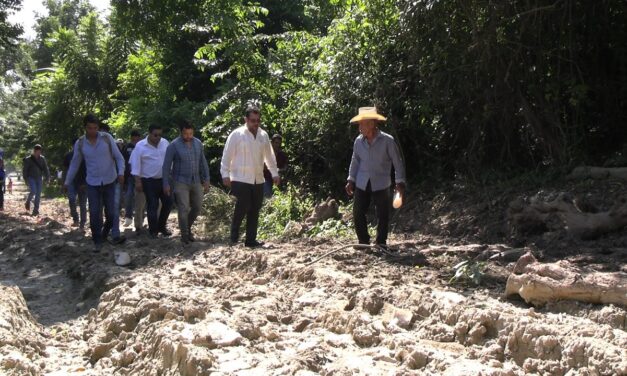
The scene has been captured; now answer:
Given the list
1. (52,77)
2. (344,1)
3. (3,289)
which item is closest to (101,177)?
(3,289)

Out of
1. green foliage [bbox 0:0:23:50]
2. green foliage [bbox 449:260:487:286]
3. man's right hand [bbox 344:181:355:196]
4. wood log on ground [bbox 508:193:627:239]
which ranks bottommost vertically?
green foliage [bbox 449:260:487:286]

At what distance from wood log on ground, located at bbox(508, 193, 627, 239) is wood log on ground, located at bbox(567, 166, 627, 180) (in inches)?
35.0

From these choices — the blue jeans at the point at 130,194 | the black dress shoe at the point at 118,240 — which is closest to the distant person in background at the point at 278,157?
the blue jeans at the point at 130,194

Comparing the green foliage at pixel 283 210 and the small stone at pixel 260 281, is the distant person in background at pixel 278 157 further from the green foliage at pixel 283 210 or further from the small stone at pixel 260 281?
the small stone at pixel 260 281

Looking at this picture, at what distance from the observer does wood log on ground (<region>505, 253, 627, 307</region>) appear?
177 inches

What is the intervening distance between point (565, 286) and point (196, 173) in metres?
6.14

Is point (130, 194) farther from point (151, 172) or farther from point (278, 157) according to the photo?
point (278, 157)

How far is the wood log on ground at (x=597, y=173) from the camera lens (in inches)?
336

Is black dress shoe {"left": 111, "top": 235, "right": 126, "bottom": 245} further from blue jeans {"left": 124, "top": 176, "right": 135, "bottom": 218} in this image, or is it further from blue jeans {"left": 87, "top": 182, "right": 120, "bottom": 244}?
blue jeans {"left": 124, "top": 176, "right": 135, "bottom": 218}

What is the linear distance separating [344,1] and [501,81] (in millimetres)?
4858

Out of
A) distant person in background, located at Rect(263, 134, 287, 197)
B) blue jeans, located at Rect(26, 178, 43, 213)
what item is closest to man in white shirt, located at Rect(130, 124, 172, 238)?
distant person in background, located at Rect(263, 134, 287, 197)

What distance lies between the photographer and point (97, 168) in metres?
9.28

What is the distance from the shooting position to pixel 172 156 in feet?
31.5

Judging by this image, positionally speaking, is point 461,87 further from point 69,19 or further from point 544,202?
point 69,19
